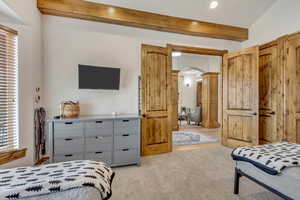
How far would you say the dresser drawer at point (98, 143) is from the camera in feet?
9.07

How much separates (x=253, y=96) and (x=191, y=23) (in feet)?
7.00

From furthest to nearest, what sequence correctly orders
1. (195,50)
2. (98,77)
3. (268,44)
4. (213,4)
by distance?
(195,50) < (268,44) < (213,4) < (98,77)

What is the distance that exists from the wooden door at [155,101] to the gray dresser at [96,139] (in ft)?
1.90

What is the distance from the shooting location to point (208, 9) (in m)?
3.58

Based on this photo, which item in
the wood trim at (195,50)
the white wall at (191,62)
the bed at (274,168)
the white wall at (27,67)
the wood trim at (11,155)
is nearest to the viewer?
the bed at (274,168)

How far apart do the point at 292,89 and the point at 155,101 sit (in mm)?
2663

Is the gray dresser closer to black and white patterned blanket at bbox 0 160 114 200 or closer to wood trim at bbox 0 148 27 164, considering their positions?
wood trim at bbox 0 148 27 164

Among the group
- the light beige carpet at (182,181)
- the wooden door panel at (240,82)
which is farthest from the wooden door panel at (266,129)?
the light beige carpet at (182,181)

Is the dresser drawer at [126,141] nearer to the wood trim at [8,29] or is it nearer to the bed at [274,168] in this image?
the bed at [274,168]

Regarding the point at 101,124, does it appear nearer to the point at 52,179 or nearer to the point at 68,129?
the point at 68,129

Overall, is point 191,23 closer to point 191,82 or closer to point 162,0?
point 162,0

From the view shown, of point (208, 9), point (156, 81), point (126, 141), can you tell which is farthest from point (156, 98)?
point (208, 9)

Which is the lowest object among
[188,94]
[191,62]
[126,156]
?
[126,156]

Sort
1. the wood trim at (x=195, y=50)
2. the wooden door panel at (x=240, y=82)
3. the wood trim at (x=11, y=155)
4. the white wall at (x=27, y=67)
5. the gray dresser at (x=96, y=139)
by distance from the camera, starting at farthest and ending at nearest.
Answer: the wood trim at (x=195, y=50) → the wooden door panel at (x=240, y=82) → the gray dresser at (x=96, y=139) → the white wall at (x=27, y=67) → the wood trim at (x=11, y=155)
